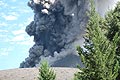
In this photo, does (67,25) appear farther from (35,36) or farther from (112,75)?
(112,75)

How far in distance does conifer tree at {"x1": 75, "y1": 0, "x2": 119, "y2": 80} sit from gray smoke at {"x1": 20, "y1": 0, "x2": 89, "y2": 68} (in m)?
75.6

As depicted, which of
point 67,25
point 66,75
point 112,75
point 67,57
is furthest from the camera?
point 67,25

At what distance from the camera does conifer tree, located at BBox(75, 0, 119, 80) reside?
20922 mm

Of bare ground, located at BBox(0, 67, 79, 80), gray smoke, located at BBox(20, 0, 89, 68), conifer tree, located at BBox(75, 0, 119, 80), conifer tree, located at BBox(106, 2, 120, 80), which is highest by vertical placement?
gray smoke, located at BBox(20, 0, 89, 68)

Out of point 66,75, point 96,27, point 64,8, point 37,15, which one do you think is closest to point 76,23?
point 64,8

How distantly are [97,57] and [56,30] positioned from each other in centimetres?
9329

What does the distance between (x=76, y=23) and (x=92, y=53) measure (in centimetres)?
8382

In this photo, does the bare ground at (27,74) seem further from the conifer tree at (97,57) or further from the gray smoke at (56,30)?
the gray smoke at (56,30)

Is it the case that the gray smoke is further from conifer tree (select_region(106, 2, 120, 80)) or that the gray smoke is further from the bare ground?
conifer tree (select_region(106, 2, 120, 80))

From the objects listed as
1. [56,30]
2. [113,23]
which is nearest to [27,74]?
[113,23]

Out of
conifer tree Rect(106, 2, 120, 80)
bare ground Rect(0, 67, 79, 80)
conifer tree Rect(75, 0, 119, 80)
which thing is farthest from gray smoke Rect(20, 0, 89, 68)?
conifer tree Rect(75, 0, 119, 80)

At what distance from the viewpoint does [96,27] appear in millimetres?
22062

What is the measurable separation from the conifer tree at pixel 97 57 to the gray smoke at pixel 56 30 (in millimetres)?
75607

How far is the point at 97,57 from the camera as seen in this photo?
2109cm
